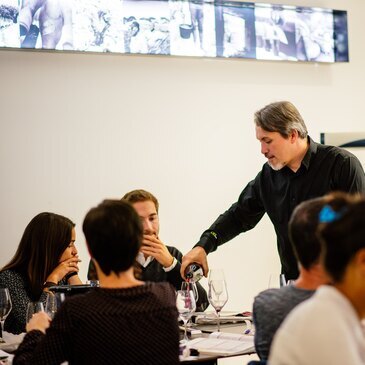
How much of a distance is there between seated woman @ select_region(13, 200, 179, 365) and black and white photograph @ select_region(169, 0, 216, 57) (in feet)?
10.6

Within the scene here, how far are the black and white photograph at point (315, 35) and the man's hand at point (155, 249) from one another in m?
2.24

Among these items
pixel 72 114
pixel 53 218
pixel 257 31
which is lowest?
pixel 53 218

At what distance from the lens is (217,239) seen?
168 inches

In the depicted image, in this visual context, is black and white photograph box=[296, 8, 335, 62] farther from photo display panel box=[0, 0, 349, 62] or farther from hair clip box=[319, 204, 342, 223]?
hair clip box=[319, 204, 342, 223]

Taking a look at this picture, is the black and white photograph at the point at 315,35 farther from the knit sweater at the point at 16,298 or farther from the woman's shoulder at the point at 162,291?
the woman's shoulder at the point at 162,291

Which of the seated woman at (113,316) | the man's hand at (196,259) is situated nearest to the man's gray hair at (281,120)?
the man's hand at (196,259)

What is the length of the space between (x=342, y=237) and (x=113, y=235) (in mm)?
813

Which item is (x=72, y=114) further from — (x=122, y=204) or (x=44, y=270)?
(x=122, y=204)

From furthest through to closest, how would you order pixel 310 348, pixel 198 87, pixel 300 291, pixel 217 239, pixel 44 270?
pixel 198 87, pixel 217 239, pixel 44 270, pixel 300 291, pixel 310 348

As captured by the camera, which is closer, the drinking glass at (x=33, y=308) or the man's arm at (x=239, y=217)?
the drinking glass at (x=33, y=308)

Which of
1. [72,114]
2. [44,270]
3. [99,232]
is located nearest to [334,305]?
[99,232]

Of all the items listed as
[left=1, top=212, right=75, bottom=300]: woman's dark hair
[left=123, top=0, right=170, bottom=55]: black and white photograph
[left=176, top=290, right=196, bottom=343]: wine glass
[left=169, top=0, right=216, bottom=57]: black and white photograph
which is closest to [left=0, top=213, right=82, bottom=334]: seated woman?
[left=1, top=212, right=75, bottom=300]: woman's dark hair

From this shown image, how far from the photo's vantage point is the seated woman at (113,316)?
6.92 feet

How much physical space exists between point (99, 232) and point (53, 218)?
1.84 m
